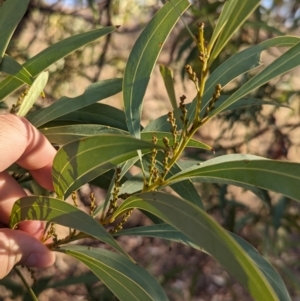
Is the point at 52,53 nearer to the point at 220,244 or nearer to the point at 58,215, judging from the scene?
the point at 58,215

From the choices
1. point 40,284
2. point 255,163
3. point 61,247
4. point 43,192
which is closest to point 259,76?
point 255,163

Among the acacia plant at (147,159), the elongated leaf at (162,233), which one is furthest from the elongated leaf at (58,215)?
the elongated leaf at (162,233)

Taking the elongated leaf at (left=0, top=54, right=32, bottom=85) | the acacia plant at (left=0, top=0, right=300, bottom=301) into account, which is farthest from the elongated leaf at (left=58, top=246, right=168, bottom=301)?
the elongated leaf at (left=0, top=54, right=32, bottom=85)

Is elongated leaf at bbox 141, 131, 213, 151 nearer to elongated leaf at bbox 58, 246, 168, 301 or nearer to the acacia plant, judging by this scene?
the acacia plant

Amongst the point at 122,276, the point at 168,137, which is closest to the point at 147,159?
the point at 168,137

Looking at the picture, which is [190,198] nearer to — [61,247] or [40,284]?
[61,247]

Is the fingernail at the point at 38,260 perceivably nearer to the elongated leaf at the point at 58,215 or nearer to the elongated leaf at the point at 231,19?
the elongated leaf at the point at 58,215
